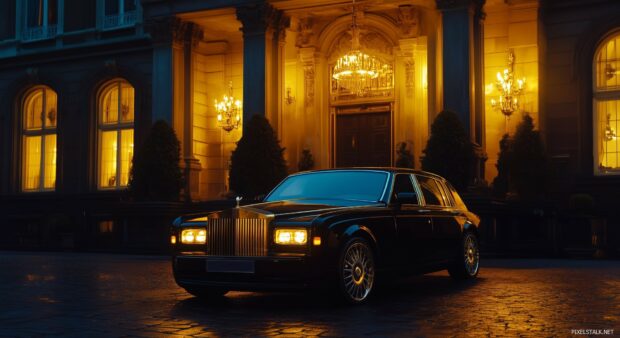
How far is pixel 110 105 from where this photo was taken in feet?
96.4

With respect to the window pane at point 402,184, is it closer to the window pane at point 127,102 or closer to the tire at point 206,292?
the tire at point 206,292

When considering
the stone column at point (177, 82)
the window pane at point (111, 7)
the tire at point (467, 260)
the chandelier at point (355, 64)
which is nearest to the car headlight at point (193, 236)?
the tire at point (467, 260)

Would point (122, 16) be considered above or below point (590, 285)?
above

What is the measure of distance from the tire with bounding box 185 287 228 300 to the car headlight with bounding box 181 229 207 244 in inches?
21.6

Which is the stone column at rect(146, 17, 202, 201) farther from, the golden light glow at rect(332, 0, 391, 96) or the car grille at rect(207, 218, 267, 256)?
the car grille at rect(207, 218, 267, 256)

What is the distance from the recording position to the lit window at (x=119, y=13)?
94.0ft

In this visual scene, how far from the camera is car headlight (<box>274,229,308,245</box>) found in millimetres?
7828

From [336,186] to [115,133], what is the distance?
2128 centimetres

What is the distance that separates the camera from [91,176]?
95.7 feet

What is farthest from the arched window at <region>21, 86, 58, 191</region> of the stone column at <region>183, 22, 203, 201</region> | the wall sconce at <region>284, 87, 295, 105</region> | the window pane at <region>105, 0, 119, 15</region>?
the wall sconce at <region>284, 87, 295, 105</region>

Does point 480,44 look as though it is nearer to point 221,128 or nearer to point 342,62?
point 342,62

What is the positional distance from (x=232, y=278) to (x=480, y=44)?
1501 cm

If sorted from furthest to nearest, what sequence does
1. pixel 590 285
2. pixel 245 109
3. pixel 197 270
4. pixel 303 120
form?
pixel 303 120 → pixel 245 109 → pixel 590 285 → pixel 197 270

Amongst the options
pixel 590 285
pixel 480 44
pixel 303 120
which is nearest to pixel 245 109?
pixel 303 120
